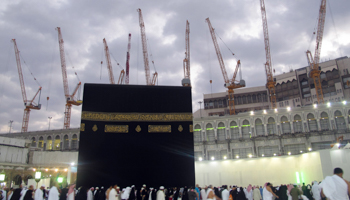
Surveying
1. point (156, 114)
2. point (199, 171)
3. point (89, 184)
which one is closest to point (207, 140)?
point (199, 171)

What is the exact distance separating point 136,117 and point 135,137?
4.26 ft

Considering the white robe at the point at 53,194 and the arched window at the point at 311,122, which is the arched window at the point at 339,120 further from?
the white robe at the point at 53,194

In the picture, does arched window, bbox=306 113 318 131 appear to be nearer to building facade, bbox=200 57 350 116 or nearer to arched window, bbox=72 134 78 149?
building facade, bbox=200 57 350 116

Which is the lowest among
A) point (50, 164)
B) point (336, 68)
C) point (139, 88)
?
point (50, 164)

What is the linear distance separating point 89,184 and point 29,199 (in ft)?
23.8

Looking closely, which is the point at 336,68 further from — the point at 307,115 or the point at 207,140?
the point at 207,140

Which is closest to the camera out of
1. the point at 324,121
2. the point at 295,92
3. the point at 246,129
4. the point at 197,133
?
the point at 324,121

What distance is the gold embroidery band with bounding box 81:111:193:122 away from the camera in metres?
16.4

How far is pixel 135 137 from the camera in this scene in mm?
16531

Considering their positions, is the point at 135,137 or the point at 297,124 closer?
the point at 135,137

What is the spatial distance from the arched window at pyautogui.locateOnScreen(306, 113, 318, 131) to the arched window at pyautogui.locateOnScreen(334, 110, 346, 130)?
101 inches

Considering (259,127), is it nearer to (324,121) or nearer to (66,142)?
(324,121)

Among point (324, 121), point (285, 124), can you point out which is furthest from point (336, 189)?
point (324, 121)

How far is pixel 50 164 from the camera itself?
28.6m
